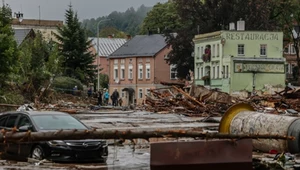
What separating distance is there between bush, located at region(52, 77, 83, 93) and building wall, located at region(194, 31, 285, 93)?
53.0 feet

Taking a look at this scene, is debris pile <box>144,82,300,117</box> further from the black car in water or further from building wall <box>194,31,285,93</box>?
building wall <box>194,31,285,93</box>

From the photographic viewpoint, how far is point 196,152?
62.8ft

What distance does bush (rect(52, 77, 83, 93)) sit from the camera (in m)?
65.3

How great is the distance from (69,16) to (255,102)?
119ft

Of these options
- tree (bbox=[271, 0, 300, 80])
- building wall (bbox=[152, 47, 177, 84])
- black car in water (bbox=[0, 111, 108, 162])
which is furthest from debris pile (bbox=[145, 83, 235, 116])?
building wall (bbox=[152, 47, 177, 84])

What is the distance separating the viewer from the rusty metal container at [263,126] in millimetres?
21812

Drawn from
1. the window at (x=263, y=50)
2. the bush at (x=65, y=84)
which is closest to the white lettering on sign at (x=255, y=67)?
the window at (x=263, y=50)

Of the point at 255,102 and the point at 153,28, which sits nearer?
the point at 255,102

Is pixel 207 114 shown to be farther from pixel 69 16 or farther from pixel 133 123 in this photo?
pixel 69 16

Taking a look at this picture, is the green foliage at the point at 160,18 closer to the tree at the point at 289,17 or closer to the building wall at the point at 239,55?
the tree at the point at 289,17

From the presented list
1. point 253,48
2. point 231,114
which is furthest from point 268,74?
point 231,114

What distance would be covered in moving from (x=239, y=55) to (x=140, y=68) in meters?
27.3

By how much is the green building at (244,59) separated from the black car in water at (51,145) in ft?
175

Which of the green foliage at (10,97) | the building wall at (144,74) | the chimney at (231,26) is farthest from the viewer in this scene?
the building wall at (144,74)
